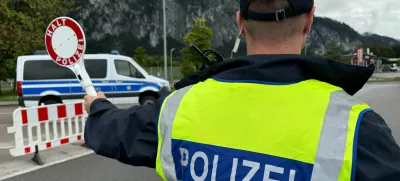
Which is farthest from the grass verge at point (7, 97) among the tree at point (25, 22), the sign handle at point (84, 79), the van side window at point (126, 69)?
the sign handle at point (84, 79)

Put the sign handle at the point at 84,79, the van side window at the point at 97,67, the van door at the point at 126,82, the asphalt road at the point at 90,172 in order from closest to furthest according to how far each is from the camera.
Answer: the sign handle at the point at 84,79 → the asphalt road at the point at 90,172 → the van side window at the point at 97,67 → the van door at the point at 126,82

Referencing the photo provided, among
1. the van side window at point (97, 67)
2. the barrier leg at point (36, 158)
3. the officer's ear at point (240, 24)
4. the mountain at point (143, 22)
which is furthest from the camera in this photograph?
the mountain at point (143, 22)

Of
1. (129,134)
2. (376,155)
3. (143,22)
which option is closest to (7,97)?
(129,134)

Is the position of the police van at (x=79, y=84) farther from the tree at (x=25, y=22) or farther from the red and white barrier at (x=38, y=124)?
the tree at (x=25, y=22)

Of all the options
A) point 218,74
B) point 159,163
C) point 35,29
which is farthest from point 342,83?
point 35,29

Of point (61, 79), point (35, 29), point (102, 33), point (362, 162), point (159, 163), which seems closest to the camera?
point (362, 162)

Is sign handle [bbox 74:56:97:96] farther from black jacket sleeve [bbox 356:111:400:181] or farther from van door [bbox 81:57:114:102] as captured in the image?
van door [bbox 81:57:114:102]

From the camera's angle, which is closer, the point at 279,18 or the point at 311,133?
the point at 311,133

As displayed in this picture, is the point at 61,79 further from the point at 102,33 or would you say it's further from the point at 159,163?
the point at 102,33

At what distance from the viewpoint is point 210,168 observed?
1202 millimetres

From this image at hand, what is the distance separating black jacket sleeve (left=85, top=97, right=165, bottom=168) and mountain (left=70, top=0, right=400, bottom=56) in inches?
4774

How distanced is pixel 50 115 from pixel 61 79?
6.88m

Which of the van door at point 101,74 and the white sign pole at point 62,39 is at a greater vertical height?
the white sign pole at point 62,39

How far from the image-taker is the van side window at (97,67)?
13.1 m
